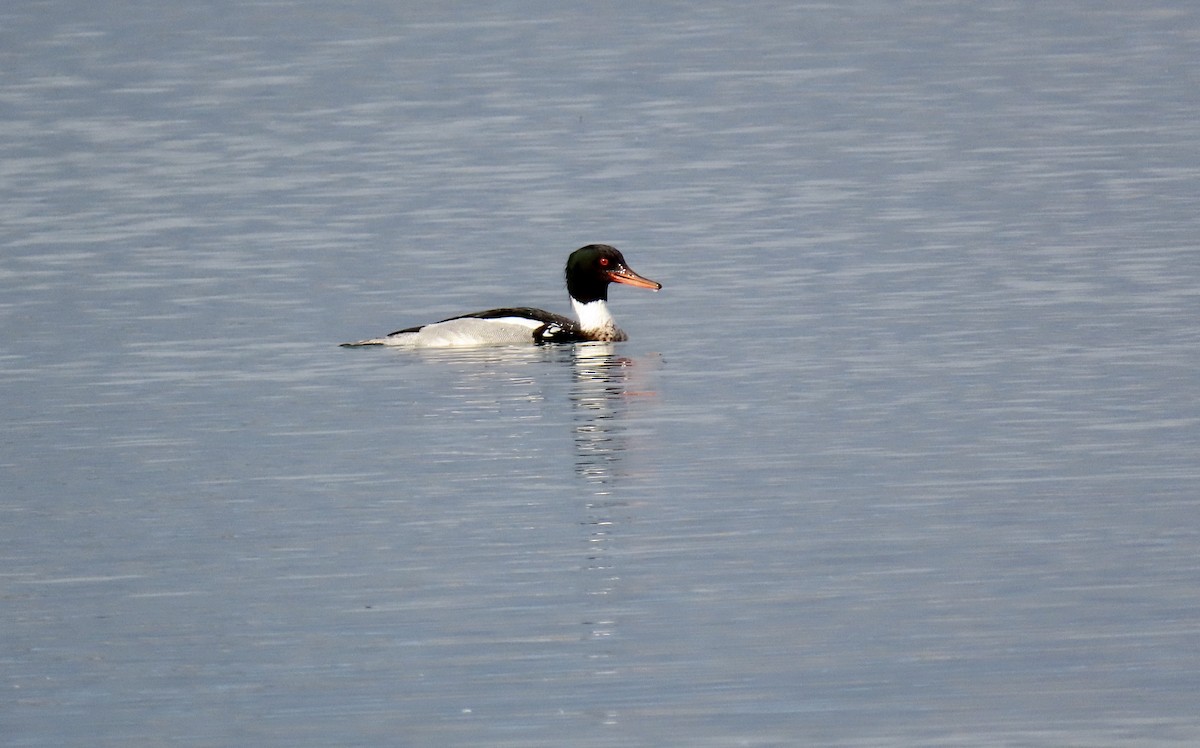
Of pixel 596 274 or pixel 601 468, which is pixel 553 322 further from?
pixel 601 468

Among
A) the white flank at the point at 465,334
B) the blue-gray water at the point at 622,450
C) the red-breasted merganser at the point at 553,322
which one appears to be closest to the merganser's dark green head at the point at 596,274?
the red-breasted merganser at the point at 553,322

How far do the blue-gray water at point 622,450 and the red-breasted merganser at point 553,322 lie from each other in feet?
1.33

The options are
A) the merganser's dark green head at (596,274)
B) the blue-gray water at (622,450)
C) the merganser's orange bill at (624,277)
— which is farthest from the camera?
the merganser's orange bill at (624,277)

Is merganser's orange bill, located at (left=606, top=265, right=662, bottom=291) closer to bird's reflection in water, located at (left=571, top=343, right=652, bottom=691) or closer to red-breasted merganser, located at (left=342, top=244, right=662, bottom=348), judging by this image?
red-breasted merganser, located at (left=342, top=244, right=662, bottom=348)

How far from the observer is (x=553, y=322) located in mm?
23781

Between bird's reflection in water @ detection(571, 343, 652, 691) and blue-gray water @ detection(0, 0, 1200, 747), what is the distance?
0.18 ft

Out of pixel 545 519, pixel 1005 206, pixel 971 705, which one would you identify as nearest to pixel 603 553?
pixel 545 519

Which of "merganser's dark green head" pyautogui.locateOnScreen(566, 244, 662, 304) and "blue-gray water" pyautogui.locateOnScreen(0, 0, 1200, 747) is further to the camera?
"merganser's dark green head" pyautogui.locateOnScreen(566, 244, 662, 304)

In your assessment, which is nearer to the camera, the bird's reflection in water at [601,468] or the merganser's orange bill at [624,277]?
the bird's reflection in water at [601,468]

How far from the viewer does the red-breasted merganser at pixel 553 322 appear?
2314cm

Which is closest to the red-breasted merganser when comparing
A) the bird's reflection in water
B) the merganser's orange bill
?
the merganser's orange bill

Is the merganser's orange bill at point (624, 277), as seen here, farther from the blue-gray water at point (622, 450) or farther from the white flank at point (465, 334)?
the white flank at point (465, 334)

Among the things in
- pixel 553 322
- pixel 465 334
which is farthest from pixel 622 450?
pixel 553 322

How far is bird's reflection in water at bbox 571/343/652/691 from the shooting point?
495 inches
